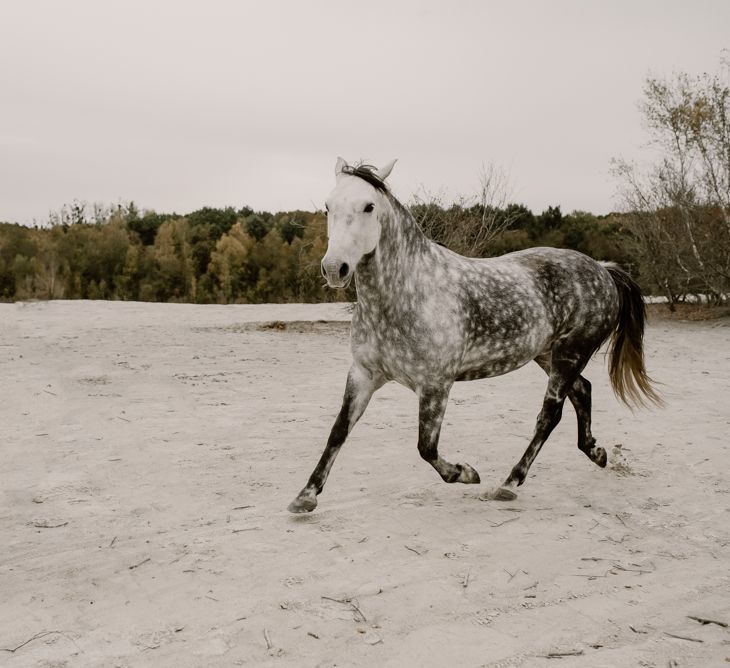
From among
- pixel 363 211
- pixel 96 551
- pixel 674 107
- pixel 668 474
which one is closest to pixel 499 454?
pixel 668 474

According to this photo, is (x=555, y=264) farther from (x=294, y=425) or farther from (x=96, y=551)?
(x=96, y=551)

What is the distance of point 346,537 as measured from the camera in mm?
3477

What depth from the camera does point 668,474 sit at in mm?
4559

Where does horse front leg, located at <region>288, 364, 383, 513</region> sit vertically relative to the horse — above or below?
below

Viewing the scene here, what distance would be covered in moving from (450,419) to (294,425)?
4.57ft

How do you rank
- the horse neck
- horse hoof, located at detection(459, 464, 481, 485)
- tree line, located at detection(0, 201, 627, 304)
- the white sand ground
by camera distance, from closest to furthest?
the white sand ground
the horse neck
horse hoof, located at detection(459, 464, 481, 485)
tree line, located at detection(0, 201, 627, 304)

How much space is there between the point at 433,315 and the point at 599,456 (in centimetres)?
179

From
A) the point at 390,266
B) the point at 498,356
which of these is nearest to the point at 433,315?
the point at 390,266

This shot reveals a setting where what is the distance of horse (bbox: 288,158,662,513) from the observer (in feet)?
11.3

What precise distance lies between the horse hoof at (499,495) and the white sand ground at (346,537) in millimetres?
63

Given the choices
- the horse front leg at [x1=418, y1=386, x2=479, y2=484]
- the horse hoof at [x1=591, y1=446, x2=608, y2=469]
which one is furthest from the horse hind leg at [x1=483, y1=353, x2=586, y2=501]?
the horse front leg at [x1=418, y1=386, x2=479, y2=484]

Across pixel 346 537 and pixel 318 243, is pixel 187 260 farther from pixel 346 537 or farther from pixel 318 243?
pixel 346 537

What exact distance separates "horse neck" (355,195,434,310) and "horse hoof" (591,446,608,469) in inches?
74.9

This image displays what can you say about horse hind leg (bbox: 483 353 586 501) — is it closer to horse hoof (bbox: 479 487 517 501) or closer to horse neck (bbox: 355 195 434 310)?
horse hoof (bbox: 479 487 517 501)
